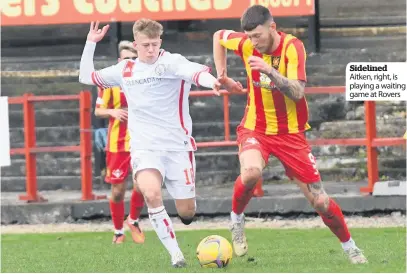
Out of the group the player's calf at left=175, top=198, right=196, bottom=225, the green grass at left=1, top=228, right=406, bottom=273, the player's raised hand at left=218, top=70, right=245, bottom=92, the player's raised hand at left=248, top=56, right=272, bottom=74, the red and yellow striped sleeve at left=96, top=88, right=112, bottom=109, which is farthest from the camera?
the red and yellow striped sleeve at left=96, top=88, right=112, bottom=109

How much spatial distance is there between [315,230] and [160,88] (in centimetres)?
420

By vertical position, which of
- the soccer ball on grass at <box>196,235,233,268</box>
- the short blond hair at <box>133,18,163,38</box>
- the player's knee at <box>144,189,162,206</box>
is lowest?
the soccer ball on grass at <box>196,235,233,268</box>

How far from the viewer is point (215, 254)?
11469mm

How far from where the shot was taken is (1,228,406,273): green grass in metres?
11.6

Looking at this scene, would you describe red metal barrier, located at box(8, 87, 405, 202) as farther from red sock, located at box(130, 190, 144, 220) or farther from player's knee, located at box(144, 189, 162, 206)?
player's knee, located at box(144, 189, 162, 206)

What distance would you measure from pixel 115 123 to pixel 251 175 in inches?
146

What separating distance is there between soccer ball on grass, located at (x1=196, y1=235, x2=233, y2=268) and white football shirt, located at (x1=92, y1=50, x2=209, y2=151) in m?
0.95

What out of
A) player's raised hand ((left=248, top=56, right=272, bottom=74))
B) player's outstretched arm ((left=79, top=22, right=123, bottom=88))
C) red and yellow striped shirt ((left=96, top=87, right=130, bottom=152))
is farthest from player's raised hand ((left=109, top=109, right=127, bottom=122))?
player's raised hand ((left=248, top=56, right=272, bottom=74))

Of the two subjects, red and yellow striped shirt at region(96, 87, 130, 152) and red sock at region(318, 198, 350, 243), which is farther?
red and yellow striped shirt at region(96, 87, 130, 152)

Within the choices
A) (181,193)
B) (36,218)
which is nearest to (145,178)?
(181,193)

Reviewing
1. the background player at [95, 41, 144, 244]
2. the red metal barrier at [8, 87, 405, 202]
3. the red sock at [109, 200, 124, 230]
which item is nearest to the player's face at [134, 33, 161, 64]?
the background player at [95, 41, 144, 244]

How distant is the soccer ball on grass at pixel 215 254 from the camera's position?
1148 centimetres

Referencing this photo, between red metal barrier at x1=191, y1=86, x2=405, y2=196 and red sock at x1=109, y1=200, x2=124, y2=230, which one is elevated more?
red metal barrier at x1=191, y1=86, x2=405, y2=196

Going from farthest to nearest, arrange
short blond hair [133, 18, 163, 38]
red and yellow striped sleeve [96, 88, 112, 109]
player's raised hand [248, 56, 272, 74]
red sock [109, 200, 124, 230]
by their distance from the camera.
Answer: red and yellow striped sleeve [96, 88, 112, 109] < red sock [109, 200, 124, 230] < short blond hair [133, 18, 163, 38] < player's raised hand [248, 56, 272, 74]
